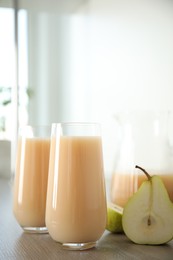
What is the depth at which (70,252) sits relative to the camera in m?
0.70

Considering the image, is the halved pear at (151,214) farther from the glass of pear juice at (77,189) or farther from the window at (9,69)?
the window at (9,69)

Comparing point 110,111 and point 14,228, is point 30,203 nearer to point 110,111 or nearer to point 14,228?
point 14,228

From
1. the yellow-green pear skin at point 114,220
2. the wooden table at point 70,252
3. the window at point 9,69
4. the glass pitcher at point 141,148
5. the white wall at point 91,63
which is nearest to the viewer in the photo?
the wooden table at point 70,252

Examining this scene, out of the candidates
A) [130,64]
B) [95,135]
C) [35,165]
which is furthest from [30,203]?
[130,64]

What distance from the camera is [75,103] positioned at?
4.13 metres

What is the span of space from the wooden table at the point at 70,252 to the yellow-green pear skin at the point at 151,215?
0.05 feet

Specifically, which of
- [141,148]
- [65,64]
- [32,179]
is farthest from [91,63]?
[32,179]

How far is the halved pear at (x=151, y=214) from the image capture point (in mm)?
743

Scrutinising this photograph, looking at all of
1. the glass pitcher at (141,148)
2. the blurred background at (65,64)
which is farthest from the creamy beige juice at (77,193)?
the blurred background at (65,64)

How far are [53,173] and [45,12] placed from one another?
358cm

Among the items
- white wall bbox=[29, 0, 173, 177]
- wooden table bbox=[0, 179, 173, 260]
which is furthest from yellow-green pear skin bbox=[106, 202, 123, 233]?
white wall bbox=[29, 0, 173, 177]

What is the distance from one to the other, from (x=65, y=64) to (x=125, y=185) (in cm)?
330

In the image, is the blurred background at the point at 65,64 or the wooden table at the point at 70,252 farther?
the blurred background at the point at 65,64

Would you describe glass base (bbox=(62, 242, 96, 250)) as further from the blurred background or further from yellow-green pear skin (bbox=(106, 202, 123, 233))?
the blurred background
